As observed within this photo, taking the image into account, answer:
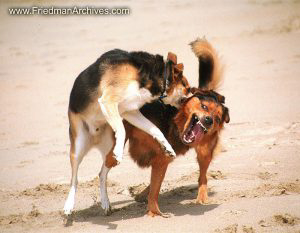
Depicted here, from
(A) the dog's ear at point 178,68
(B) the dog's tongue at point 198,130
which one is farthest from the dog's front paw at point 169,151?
(A) the dog's ear at point 178,68

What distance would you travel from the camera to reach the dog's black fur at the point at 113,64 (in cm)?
644

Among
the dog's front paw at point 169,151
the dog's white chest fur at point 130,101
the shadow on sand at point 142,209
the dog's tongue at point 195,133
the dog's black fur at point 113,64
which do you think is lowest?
the shadow on sand at point 142,209

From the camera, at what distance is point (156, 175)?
6.50 meters

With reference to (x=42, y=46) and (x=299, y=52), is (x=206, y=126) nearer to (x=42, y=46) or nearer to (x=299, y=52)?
(x=299, y=52)

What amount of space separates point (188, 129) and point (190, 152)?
2969 mm

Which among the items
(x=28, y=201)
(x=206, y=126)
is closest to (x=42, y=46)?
(x=28, y=201)

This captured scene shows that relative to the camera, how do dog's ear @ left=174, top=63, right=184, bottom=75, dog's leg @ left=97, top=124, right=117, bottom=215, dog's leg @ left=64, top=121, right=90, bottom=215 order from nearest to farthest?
1. dog's ear @ left=174, top=63, right=184, bottom=75
2. dog's leg @ left=64, top=121, right=90, bottom=215
3. dog's leg @ left=97, top=124, right=117, bottom=215

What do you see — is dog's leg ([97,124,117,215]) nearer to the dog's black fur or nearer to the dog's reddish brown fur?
the dog's reddish brown fur

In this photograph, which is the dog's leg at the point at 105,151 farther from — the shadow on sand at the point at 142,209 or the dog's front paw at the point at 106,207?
the shadow on sand at the point at 142,209

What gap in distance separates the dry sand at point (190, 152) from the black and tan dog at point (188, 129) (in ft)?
1.28

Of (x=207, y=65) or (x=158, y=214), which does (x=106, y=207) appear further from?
(x=207, y=65)

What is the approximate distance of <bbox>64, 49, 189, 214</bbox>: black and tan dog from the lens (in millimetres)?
6297

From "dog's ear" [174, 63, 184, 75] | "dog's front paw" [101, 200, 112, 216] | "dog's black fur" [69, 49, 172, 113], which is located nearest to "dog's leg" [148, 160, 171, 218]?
"dog's front paw" [101, 200, 112, 216]

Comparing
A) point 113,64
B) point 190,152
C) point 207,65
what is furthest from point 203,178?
point 190,152
